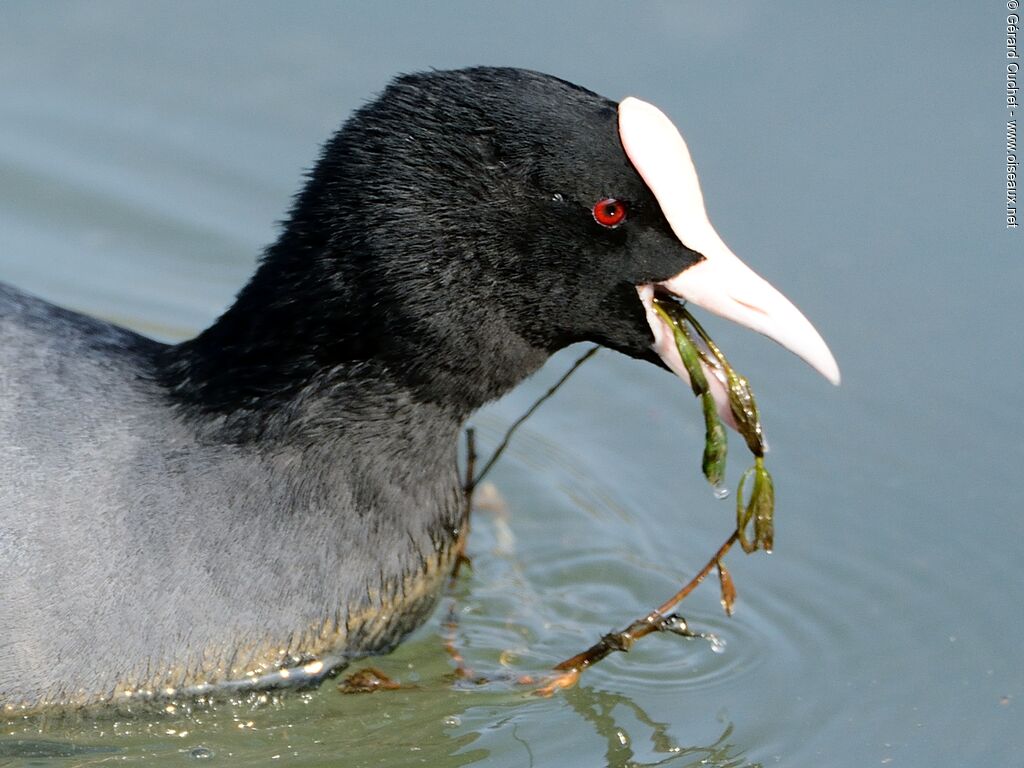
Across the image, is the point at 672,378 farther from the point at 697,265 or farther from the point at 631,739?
the point at 697,265

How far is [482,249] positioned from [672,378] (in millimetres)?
1955

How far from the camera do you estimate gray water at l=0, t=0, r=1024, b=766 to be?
13.6ft

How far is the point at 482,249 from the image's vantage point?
3.62 meters

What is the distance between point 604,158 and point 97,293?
104 inches

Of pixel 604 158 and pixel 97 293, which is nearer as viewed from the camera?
pixel 604 158

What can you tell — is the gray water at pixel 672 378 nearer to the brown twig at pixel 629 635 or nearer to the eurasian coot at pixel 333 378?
the brown twig at pixel 629 635

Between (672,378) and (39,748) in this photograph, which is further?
(672,378)

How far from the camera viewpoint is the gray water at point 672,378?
4.14m

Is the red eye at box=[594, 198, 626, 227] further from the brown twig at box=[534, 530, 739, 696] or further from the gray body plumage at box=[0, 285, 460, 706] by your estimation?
the brown twig at box=[534, 530, 739, 696]

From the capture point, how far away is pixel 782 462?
5.11 metres

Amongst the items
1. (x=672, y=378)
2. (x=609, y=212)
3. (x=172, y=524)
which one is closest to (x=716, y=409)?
(x=609, y=212)

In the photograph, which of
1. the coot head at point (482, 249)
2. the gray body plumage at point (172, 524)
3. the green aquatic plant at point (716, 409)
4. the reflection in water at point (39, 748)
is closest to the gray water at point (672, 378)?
the reflection in water at point (39, 748)

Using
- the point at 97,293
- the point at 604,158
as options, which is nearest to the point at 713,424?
the point at 604,158

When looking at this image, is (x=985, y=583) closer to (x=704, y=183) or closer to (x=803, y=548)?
(x=803, y=548)
